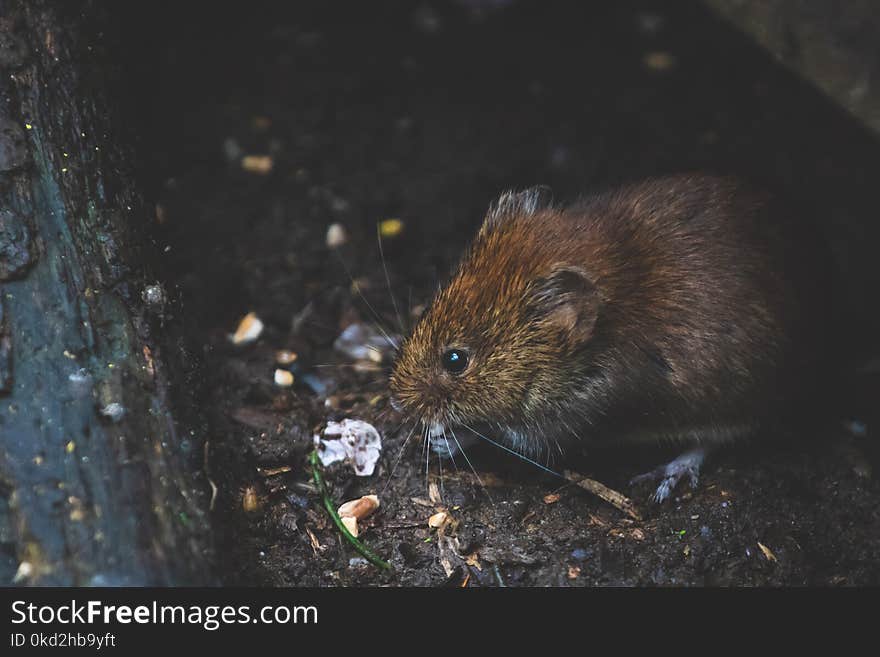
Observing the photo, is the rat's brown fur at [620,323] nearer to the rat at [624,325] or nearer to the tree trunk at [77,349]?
the rat at [624,325]

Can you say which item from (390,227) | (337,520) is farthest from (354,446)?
(390,227)

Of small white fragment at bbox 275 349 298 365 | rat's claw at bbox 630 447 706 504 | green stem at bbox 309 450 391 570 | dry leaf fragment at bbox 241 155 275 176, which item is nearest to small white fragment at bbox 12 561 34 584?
green stem at bbox 309 450 391 570

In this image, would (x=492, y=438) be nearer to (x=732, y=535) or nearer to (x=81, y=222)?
(x=732, y=535)

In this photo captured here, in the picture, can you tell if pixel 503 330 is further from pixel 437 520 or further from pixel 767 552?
pixel 767 552

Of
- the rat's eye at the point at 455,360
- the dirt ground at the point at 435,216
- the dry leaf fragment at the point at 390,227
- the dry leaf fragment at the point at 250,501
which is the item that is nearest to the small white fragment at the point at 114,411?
the dirt ground at the point at 435,216

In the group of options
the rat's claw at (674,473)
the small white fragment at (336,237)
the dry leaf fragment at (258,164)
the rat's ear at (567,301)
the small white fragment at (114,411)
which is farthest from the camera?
the dry leaf fragment at (258,164)

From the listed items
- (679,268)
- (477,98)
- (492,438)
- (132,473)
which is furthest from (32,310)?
(477,98)

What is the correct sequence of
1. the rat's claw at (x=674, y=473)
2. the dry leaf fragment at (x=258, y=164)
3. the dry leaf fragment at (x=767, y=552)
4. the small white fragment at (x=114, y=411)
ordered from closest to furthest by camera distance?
the small white fragment at (x=114, y=411) → the dry leaf fragment at (x=767, y=552) → the rat's claw at (x=674, y=473) → the dry leaf fragment at (x=258, y=164)
